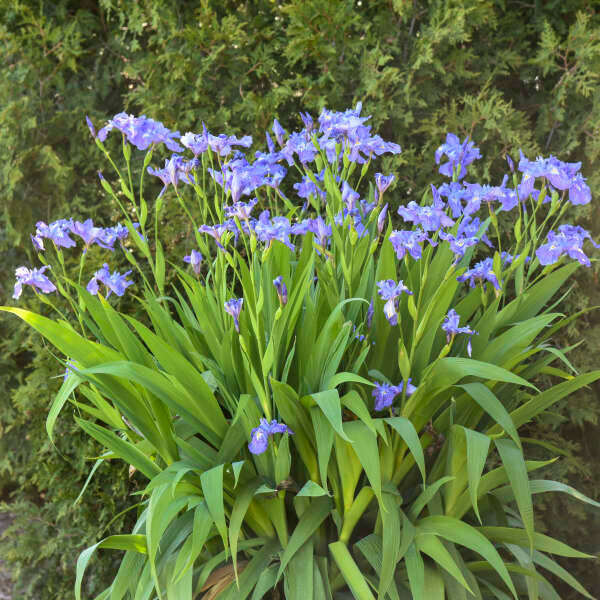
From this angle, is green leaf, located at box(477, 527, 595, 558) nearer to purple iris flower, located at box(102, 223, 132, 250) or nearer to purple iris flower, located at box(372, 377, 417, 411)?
purple iris flower, located at box(372, 377, 417, 411)

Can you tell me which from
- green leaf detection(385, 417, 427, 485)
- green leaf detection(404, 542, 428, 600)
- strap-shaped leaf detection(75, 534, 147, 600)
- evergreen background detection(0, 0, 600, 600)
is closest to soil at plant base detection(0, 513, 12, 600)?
evergreen background detection(0, 0, 600, 600)

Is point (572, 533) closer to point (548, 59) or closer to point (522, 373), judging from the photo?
point (522, 373)

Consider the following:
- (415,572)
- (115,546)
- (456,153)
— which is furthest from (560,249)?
(115,546)

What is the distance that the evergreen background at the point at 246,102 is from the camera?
2.24 metres

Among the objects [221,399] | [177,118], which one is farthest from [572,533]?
[177,118]

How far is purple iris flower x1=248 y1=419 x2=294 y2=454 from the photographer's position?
127cm

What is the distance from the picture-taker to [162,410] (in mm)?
1398

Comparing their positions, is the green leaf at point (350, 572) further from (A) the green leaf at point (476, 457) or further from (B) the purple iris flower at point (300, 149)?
(B) the purple iris flower at point (300, 149)

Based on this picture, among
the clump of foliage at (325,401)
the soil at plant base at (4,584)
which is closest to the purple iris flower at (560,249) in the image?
the clump of foliage at (325,401)

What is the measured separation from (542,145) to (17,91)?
2.07 meters

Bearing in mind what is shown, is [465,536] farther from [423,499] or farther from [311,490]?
[311,490]

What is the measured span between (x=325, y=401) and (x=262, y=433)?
146mm

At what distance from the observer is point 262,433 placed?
128 cm

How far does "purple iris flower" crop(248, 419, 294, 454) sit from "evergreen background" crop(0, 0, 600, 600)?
4.09 ft
